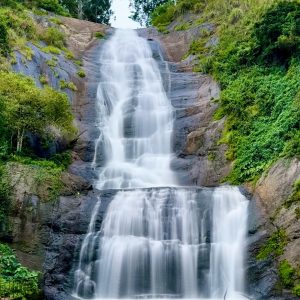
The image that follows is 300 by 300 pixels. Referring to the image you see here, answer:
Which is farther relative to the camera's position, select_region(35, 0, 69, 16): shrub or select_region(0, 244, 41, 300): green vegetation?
select_region(35, 0, 69, 16): shrub

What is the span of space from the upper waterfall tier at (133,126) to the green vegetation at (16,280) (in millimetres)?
7514

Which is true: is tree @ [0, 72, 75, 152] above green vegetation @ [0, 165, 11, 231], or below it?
above

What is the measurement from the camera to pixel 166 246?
17078 millimetres

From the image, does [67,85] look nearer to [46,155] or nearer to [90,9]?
[46,155]

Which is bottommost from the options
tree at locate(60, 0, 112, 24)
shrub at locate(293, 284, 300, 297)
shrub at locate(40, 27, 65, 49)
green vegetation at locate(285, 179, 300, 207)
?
shrub at locate(293, 284, 300, 297)

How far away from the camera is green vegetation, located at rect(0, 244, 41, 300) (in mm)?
14188

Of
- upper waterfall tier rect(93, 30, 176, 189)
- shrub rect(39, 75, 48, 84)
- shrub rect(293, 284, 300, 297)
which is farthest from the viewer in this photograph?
shrub rect(39, 75, 48, 84)

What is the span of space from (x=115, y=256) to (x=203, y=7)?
95.4 feet

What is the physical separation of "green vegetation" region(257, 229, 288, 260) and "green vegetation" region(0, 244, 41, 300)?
723 cm

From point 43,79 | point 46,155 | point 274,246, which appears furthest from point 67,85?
point 274,246

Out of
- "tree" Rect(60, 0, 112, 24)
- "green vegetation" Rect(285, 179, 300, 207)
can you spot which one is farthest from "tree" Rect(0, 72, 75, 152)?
"tree" Rect(60, 0, 112, 24)

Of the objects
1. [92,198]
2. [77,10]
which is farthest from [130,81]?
[77,10]

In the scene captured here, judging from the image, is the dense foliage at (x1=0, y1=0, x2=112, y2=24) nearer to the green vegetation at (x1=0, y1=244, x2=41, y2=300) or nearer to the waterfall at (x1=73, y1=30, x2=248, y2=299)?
the waterfall at (x1=73, y1=30, x2=248, y2=299)

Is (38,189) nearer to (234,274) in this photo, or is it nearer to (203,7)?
(234,274)
